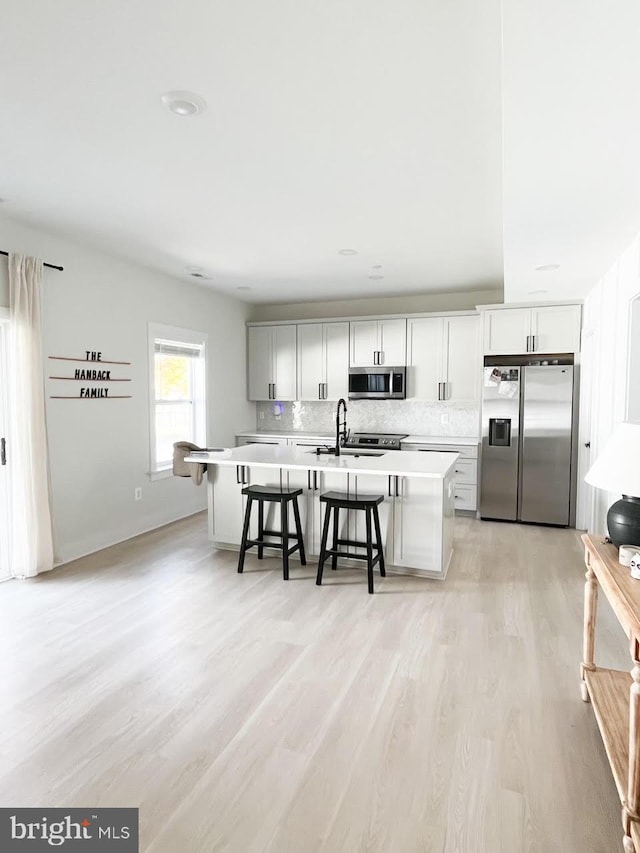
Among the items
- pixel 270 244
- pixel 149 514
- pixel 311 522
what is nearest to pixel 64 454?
pixel 149 514

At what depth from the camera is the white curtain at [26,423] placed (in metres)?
3.62

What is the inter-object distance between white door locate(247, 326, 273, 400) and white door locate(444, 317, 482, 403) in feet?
7.73

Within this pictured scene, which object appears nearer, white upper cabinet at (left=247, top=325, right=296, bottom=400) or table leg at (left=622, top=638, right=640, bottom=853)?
table leg at (left=622, top=638, right=640, bottom=853)

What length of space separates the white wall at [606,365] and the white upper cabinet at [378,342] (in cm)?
201

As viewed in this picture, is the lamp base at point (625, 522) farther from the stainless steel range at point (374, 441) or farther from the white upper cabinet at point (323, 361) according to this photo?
the white upper cabinet at point (323, 361)

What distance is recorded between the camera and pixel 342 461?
3.97 m

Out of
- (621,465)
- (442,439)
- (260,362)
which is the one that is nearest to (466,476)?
(442,439)

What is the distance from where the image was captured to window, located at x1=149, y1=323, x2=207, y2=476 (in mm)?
5133

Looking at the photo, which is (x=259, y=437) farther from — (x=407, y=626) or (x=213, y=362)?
(x=407, y=626)

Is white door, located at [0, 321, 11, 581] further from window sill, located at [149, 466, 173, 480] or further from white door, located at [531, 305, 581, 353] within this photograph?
white door, located at [531, 305, 581, 353]

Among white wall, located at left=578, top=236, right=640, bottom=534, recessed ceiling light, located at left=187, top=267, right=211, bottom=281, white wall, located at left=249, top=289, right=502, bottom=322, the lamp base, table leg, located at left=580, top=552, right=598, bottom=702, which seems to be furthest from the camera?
Answer: white wall, located at left=249, top=289, right=502, bottom=322

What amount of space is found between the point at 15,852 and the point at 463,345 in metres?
5.55

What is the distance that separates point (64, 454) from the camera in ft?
13.4

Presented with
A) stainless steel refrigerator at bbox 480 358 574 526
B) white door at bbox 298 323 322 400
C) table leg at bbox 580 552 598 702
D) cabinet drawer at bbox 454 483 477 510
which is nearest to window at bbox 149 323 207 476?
white door at bbox 298 323 322 400
